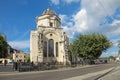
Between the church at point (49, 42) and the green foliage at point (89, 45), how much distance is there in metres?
5.32

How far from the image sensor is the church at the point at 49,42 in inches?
3258

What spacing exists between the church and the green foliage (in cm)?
532

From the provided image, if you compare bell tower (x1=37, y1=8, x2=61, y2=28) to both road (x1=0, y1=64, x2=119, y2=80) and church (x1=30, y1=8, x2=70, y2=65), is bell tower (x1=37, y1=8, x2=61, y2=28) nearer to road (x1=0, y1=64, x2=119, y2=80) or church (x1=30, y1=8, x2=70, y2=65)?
church (x1=30, y1=8, x2=70, y2=65)

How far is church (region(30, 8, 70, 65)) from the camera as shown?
8275 centimetres

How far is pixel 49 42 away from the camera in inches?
3457

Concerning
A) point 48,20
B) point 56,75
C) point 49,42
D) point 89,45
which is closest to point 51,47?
point 49,42

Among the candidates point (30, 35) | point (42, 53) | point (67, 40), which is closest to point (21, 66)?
point (42, 53)

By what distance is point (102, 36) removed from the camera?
83375 mm

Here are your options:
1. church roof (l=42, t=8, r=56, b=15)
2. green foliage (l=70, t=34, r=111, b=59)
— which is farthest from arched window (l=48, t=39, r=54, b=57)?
church roof (l=42, t=8, r=56, b=15)

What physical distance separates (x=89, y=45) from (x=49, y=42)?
1645 centimetres

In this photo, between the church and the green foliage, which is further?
the church

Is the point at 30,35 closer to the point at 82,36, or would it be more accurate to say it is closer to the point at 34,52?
the point at 34,52

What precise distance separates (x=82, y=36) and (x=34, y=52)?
61.0 ft

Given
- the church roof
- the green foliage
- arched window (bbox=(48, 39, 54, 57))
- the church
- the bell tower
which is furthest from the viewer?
the church roof
